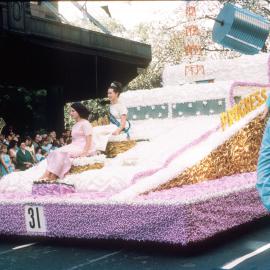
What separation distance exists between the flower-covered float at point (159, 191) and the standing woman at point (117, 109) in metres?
0.41

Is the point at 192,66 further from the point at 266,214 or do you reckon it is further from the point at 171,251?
the point at 171,251

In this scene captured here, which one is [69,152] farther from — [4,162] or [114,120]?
[4,162]

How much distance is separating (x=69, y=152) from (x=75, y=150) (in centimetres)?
10

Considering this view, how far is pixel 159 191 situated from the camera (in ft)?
19.8

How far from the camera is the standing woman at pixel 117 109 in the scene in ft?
26.1

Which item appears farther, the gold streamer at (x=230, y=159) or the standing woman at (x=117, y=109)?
the standing woman at (x=117, y=109)

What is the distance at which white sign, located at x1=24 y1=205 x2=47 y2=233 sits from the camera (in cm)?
591

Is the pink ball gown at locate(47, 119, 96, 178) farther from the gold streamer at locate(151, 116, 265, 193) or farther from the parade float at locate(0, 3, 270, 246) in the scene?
the gold streamer at locate(151, 116, 265, 193)

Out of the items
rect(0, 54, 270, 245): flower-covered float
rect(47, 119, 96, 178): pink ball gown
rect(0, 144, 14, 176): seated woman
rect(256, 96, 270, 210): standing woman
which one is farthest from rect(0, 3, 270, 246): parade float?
rect(0, 144, 14, 176): seated woman

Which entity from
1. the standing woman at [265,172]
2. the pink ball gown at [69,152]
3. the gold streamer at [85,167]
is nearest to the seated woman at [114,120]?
the pink ball gown at [69,152]

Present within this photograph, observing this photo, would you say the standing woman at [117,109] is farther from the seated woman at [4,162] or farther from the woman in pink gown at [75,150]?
the seated woman at [4,162]

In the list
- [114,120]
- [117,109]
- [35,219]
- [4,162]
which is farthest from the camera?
[4,162]

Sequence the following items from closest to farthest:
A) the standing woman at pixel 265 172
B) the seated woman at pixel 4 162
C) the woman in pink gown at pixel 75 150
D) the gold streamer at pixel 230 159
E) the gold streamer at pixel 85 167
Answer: the standing woman at pixel 265 172
the gold streamer at pixel 230 159
the woman in pink gown at pixel 75 150
the gold streamer at pixel 85 167
the seated woman at pixel 4 162

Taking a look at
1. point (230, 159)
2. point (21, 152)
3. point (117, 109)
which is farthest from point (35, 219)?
point (21, 152)
